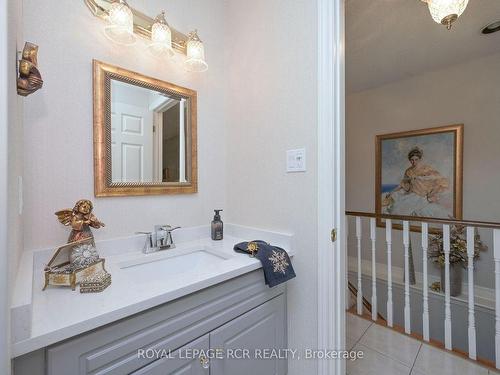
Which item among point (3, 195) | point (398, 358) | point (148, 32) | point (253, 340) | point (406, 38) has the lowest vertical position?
point (398, 358)

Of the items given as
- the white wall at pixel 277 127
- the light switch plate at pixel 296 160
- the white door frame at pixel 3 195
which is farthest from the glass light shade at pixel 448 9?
the white door frame at pixel 3 195

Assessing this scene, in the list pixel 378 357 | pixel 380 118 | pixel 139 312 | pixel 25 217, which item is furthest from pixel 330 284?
pixel 380 118

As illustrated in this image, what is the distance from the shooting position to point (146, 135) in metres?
1.23

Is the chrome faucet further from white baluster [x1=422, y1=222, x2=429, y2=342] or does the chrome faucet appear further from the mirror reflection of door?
white baluster [x1=422, y1=222, x2=429, y2=342]

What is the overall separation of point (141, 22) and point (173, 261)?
1.27 m

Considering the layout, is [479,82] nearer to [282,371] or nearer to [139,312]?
Answer: [282,371]

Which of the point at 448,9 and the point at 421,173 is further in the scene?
the point at 421,173

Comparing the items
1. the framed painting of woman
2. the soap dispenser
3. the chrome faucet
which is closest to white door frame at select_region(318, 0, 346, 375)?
the soap dispenser

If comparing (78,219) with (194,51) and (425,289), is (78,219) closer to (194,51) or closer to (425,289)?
(194,51)

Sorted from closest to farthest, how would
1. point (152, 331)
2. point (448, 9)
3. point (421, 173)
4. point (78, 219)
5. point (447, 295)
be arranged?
point (152, 331), point (78, 219), point (448, 9), point (447, 295), point (421, 173)

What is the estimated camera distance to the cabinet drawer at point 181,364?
0.72 m

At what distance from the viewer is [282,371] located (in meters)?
1.17

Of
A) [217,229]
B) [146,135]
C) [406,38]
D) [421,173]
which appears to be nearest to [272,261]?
[217,229]

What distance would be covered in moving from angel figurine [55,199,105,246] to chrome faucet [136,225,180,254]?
288mm
